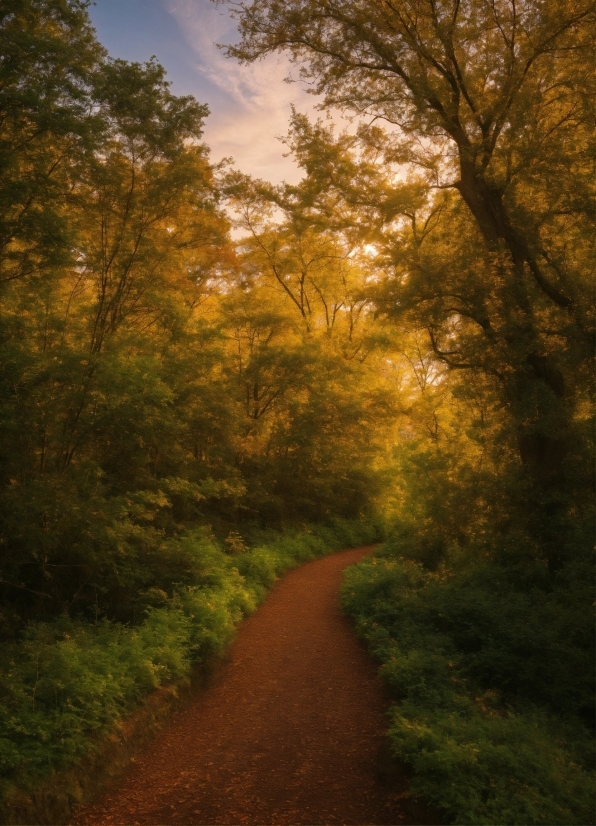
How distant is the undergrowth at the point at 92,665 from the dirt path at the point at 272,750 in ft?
1.90

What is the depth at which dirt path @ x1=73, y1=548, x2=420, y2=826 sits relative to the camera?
17.4 feet

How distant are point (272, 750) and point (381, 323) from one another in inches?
373

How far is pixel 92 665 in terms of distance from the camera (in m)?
6.80

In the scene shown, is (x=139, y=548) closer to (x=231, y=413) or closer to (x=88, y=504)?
(x=88, y=504)

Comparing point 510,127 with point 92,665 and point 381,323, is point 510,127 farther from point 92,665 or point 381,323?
point 92,665

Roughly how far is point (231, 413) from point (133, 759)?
10031mm

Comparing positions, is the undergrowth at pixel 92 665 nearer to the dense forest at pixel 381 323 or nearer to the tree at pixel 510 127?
the dense forest at pixel 381 323

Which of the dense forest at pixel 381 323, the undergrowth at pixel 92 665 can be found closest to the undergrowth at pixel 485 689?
the dense forest at pixel 381 323

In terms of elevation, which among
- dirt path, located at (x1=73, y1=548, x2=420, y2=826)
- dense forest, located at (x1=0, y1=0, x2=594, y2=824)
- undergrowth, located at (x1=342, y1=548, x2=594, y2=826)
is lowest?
dirt path, located at (x1=73, y1=548, x2=420, y2=826)

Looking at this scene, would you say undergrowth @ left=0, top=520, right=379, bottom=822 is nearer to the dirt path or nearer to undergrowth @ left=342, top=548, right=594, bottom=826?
the dirt path

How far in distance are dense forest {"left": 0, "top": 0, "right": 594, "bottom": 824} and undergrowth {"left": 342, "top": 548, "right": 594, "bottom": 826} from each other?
0.13 feet

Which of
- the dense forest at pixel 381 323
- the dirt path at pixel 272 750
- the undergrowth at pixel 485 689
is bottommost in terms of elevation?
the dirt path at pixel 272 750

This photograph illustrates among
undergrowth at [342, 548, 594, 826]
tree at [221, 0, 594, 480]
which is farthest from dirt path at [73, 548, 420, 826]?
tree at [221, 0, 594, 480]

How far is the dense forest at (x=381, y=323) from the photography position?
6.79m
